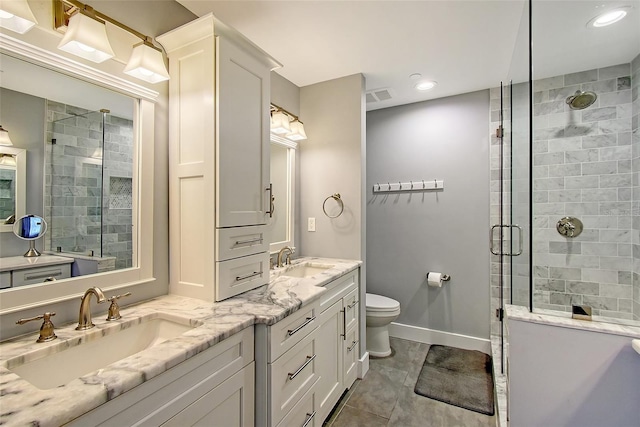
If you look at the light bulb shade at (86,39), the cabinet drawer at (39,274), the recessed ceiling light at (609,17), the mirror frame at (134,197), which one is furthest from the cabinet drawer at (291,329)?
the recessed ceiling light at (609,17)

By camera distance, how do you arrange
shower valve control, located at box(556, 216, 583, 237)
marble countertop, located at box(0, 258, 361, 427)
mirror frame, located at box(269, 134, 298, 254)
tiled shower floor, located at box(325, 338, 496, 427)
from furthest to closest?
1. mirror frame, located at box(269, 134, 298, 254)
2. shower valve control, located at box(556, 216, 583, 237)
3. tiled shower floor, located at box(325, 338, 496, 427)
4. marble countertop, located at box(0, 258, 361, 427)

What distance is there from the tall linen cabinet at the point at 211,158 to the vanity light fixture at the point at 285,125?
1.91ft

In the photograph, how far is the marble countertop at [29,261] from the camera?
3.36ft

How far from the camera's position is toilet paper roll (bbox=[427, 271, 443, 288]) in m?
2.77

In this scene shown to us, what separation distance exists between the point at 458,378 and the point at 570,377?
46.6 inches

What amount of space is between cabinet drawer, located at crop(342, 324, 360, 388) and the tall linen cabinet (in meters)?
0.93

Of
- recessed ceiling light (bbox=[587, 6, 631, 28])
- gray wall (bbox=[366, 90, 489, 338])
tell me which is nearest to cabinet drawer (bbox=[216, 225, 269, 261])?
gray wall (bbox=[366, 90, 489, 338])

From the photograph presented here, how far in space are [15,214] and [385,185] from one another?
2.74m

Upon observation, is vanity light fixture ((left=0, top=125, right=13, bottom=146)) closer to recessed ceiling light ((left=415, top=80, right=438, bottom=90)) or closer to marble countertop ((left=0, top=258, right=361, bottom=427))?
marble countertop ((left=0, top=258, right=361, bottom=427))

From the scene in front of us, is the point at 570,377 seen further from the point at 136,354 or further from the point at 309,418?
the point at 136,354

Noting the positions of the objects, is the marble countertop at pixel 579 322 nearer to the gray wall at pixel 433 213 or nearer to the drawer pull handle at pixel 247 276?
the drawer pull handle at pixel 247 276

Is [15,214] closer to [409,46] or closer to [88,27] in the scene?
[88,27]

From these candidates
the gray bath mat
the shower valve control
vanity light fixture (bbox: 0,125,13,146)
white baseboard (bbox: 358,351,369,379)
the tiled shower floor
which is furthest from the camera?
white baseboard (bbox: 358,351,369,379)

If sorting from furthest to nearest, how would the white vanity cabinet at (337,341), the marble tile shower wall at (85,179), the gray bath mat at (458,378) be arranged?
the gray bath mat at (458,378)
the white vanity cabinet at (337,341)
the marble tile shower wall at (85,179)
